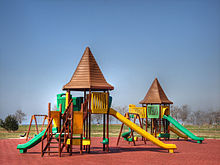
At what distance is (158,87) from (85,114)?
1170 cm

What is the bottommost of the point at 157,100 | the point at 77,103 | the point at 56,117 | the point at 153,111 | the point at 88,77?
the point at 56,117

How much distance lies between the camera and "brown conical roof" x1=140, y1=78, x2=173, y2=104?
24669mm

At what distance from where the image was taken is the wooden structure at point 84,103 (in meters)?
14.3

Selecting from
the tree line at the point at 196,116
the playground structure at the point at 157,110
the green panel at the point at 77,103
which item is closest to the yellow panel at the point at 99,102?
the green panel at the point at 77,103

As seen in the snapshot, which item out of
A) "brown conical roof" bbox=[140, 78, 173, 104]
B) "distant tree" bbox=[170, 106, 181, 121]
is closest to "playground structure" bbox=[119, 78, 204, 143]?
"brown conical roof" bbox=[140, 78, 173, 104]

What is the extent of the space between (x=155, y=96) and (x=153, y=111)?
5.12 feet

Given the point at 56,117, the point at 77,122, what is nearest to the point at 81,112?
the point at 77,122

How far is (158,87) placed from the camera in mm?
25641

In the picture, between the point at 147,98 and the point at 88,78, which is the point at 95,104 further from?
the point at 147,98

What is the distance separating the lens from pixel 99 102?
616 inches

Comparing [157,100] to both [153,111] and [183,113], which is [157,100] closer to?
[153,111]

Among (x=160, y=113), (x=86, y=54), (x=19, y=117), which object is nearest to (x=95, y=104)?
(x=86, y=54)

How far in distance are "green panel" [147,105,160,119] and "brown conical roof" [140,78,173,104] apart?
23.7 inches

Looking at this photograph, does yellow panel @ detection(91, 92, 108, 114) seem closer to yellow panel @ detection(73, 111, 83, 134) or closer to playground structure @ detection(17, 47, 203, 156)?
playground structure @ detection(17, 47, 203, 156)
